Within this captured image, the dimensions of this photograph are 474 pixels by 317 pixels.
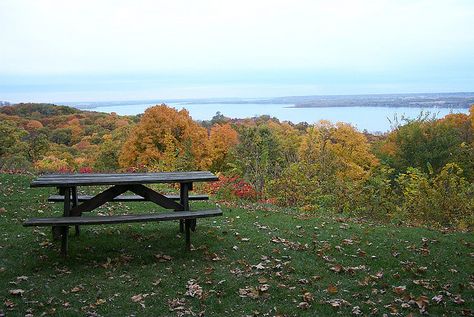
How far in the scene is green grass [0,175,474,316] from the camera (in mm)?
5422

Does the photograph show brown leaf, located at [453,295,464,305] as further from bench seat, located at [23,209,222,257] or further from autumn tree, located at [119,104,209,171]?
autumn tree, located at [119,104,209,171]

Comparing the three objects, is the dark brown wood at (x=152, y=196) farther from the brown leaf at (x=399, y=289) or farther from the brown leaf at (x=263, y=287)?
the brown leaf at (x=399, y=289)

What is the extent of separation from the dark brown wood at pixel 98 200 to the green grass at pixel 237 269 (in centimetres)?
70

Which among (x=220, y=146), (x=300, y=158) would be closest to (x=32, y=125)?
(x=220, y=146)

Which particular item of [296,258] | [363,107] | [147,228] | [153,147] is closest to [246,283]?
[296,258]

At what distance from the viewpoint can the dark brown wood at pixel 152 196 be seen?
7.25 metres

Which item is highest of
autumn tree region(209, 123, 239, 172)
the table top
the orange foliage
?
the table top

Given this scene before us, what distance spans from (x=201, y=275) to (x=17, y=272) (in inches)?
103

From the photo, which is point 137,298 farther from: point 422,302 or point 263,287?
point 422,302

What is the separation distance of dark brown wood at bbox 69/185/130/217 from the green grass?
0.70 metres

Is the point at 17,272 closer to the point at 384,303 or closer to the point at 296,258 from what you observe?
the point at 296,258

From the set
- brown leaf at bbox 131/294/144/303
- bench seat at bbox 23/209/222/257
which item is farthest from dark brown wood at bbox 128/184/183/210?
brown leaf at bbox 131/294/144/303

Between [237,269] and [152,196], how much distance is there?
192 cm

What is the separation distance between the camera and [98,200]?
7070 millimetres
